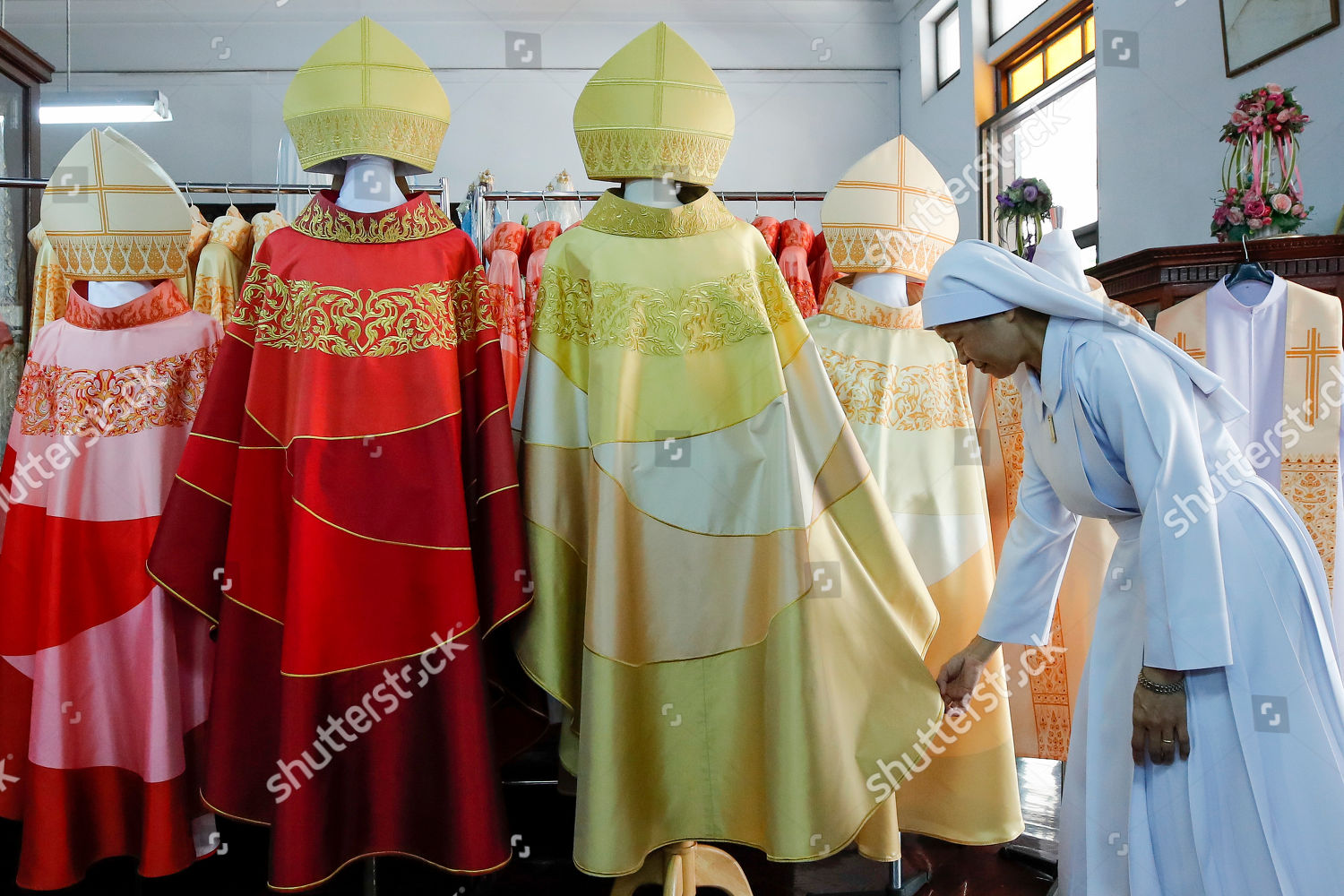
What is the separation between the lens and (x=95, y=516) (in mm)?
2312

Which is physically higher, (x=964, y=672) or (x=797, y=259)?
(x=797, y=259)

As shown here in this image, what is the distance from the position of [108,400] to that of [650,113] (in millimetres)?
1449

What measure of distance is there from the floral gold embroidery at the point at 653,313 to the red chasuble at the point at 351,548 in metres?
0.19

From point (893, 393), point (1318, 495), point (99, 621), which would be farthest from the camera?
point (1318, 495)

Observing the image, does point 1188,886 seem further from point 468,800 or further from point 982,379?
point 982,379

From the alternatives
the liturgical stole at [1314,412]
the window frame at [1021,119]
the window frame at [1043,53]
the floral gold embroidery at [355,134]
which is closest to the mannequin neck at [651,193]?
the floral gold embroidery at [355,134]

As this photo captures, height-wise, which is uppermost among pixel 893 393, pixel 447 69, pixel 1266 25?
pixel 447 69

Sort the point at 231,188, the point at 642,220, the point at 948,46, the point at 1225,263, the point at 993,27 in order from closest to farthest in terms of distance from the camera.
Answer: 1. the point at 642,220
2. the point at 1225,263
3. the point at 231,188
4. the point at 993,27
5. the point at 948,46

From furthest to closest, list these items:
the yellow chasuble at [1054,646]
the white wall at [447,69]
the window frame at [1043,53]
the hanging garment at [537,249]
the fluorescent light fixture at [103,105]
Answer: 1. the white wall at [447,69]
2. the window frame at [1043,53]
3. the fluorescent light fixture at [103,105]
4. the hanging garment at [537,249]
5. the yellow chasuble at [1054,646]

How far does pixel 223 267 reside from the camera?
3.29 metres

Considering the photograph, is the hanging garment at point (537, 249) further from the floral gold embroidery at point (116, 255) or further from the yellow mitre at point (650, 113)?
the yellow mitre at point (650, 113)

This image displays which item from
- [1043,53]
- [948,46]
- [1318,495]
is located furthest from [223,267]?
[948,46]

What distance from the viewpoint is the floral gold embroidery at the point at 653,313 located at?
1.98m

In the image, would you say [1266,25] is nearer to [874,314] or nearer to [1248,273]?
[1248,273]
